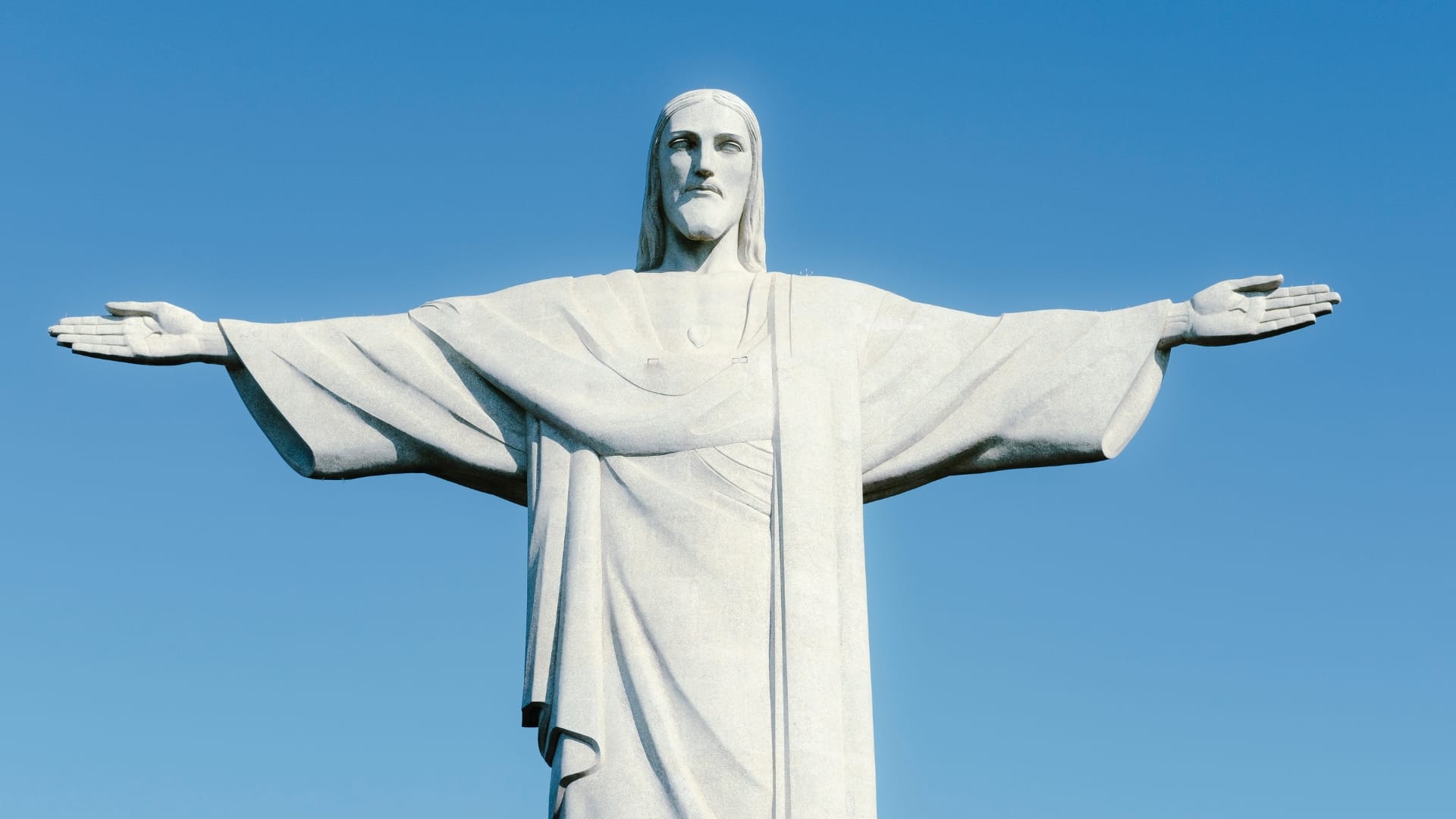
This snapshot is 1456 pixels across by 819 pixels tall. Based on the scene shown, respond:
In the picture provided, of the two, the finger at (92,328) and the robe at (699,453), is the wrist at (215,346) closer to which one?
the robe at (699,453)

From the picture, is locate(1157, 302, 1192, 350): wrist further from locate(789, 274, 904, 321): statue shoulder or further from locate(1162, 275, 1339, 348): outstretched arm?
locate(789, 274, 904, 321): statue shoulder

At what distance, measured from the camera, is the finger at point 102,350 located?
50.8 feet

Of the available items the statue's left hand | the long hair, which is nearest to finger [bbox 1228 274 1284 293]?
the statue's left hand

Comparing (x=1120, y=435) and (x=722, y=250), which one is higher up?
(x=722, y=250)

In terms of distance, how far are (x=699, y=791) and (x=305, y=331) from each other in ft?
13.3

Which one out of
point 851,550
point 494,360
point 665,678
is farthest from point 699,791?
point 494,360

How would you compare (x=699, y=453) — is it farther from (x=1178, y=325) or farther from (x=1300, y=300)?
(x=1300, y=300)

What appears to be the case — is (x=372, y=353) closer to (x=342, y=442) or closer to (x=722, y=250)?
(x=342, y=442)

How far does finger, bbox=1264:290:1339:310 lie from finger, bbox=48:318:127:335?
722 cm

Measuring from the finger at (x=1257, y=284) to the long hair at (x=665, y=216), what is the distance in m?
3.13

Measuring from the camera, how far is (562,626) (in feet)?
48.3

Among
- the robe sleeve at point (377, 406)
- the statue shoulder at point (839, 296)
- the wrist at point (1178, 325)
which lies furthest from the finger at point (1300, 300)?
the robe sleeve at point (377, 406)

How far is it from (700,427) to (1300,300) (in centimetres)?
386

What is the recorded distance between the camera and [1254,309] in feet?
50.5
